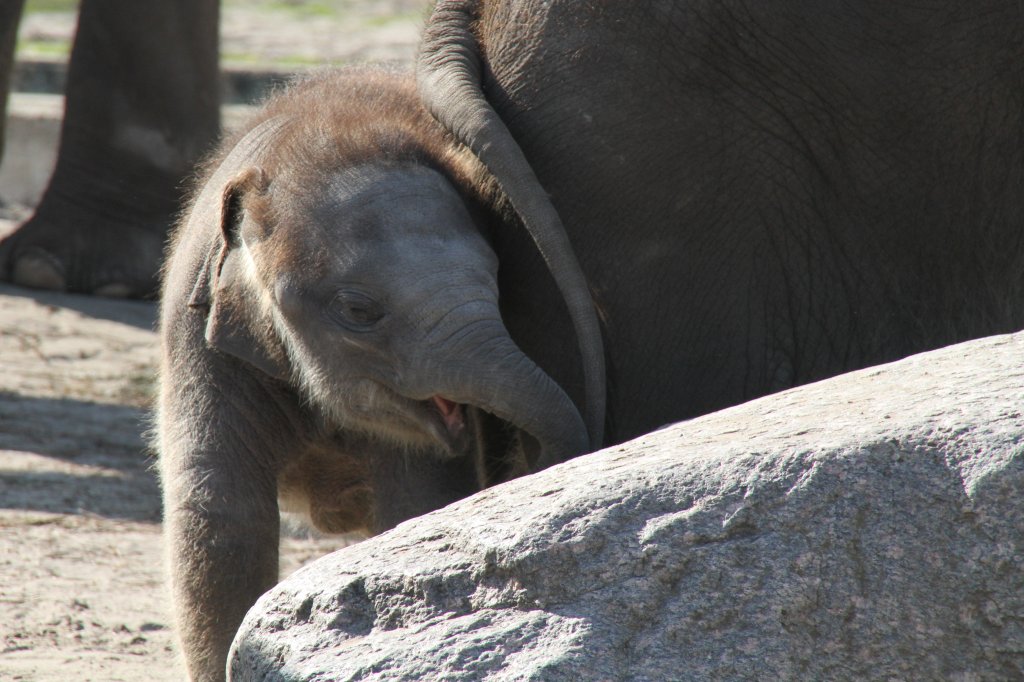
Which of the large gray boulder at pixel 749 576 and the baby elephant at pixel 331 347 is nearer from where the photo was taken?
the large gray boulder at pixel 749 576

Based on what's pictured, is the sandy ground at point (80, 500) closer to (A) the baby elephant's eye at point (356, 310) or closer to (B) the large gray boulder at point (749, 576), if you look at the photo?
(A) the baby elephant's eye at point (356, 310)

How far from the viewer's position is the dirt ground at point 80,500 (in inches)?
151

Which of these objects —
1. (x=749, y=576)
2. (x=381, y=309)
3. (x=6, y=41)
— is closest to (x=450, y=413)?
(x=381, y=309)

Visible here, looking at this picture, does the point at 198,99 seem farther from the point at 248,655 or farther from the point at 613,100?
the point at 248,655

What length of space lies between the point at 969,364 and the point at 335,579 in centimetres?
95

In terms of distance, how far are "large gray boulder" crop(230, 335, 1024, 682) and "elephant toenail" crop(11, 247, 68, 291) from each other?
5.56 metres

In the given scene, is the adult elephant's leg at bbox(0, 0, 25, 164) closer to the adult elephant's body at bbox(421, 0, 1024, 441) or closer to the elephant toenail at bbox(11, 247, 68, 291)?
the elephant toenail at bbox(11, 247, 68, 291)

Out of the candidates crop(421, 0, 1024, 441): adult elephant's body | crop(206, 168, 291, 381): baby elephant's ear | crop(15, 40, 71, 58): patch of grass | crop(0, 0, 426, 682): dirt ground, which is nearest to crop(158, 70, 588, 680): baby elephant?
crop(206, 168, 291, 381): baby elephant's ear

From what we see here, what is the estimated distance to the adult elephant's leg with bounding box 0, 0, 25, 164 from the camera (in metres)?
6.07

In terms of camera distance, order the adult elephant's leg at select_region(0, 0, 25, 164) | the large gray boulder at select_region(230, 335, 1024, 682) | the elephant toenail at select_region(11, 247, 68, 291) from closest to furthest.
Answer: the large gray boulder at select_region(230, 335, 1024, 682) → the adult elephant's leg at select_region(0, 0, 25, 164) → the elephant toenail at select_region(11, 247, 68, 291)

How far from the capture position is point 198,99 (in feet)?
25.3

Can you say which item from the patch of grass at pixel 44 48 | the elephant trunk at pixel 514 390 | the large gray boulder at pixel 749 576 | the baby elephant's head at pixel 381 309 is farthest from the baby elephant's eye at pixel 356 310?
the patch of grass at pixel 44 48

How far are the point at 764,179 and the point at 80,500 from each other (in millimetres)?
2710

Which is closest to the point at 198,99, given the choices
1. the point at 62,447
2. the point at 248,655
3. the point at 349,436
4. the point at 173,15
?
the point at 173,15
